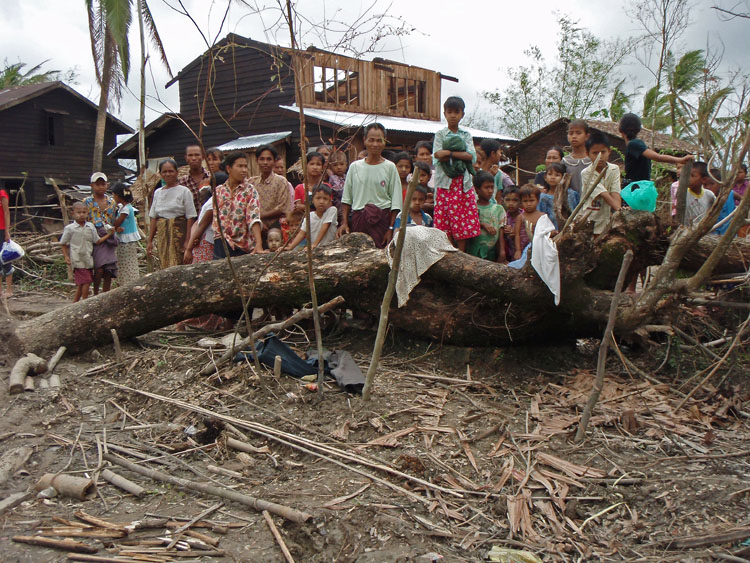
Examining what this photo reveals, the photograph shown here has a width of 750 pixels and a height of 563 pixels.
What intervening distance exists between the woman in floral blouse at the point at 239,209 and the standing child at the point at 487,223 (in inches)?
82.6

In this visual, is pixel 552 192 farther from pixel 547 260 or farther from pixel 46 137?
pixel 46 137

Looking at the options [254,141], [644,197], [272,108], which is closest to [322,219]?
[644,197]

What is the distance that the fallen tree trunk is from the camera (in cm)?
452

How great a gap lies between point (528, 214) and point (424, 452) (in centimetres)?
320

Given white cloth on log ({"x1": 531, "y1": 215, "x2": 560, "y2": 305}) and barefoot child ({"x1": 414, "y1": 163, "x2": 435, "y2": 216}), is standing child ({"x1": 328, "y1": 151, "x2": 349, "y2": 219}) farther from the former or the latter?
white cloth on log ({"x1": 531, "y1": 215, "x2": 560, "y2": 305})

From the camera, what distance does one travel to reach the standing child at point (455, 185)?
5312mm

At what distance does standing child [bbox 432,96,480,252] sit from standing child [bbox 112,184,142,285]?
3816 mm

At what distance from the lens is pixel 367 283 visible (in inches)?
190

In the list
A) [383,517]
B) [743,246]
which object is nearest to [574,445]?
[383,517]

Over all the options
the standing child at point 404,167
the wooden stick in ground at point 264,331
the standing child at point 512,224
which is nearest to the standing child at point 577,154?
the standing child at point 512,224

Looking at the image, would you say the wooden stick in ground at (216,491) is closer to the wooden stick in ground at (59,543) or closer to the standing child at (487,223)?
the wooden stick in ground at (59,543)

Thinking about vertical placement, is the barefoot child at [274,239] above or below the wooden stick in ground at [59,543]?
above

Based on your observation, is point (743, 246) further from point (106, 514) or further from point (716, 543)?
point (106, 514)

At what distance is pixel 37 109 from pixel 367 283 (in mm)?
23238
